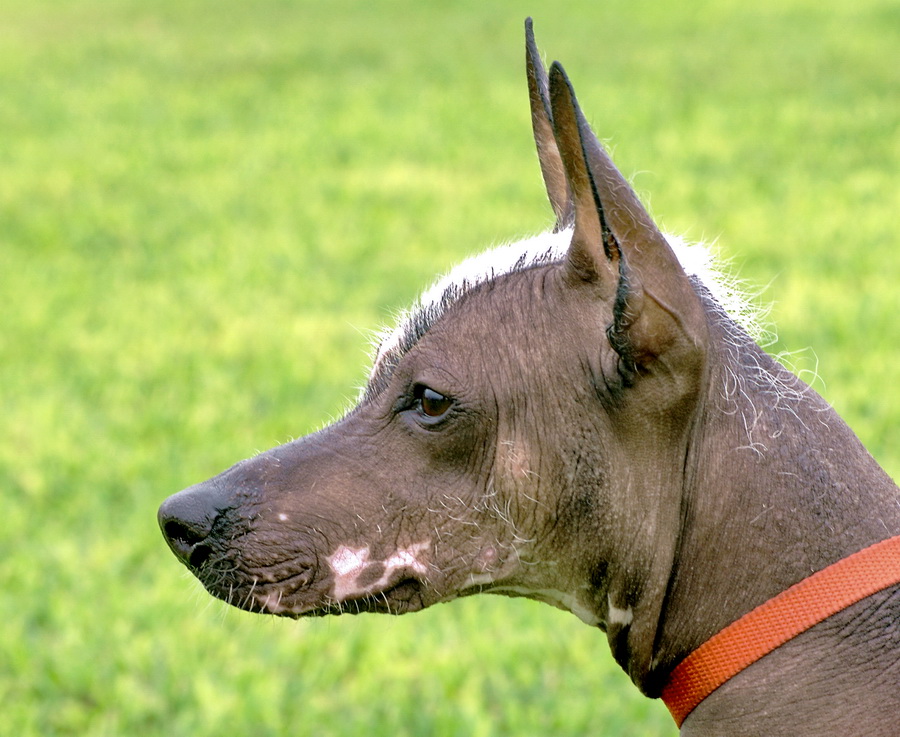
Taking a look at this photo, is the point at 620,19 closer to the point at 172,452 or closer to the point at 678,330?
the point at 172,452

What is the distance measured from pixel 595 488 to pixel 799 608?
0.44 meters

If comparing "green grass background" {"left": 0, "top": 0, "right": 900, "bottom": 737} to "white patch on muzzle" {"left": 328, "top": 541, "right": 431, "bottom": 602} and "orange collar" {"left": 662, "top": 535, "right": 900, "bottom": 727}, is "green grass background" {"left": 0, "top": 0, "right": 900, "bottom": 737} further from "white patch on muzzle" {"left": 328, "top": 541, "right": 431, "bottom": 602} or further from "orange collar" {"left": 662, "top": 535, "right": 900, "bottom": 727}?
"orange collar" {"left": 662, "top": 535, "right": 900, "bottom": 727}

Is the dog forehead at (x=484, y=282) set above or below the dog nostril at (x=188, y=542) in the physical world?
above

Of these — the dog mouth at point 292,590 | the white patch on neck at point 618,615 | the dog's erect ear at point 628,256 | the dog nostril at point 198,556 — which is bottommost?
the white patch on neck at point 618,615

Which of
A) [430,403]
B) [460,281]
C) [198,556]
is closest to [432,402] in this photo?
[430,403]

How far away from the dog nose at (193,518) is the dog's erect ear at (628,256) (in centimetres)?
90

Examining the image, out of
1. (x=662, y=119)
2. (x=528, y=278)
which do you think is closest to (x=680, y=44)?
(x=662, y=119)

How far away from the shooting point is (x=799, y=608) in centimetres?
223

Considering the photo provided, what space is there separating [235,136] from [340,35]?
24.6 ft

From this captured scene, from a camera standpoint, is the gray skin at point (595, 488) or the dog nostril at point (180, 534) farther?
the dog nostril at point (180, 534)

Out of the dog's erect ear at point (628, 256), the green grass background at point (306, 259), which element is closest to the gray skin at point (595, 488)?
the dog's erect ear at point (628, 256)

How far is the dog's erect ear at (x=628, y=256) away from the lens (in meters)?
2.18

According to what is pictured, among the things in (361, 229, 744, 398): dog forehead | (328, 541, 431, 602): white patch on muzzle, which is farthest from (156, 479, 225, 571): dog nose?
(361, 229, 744, 398): dog forehead

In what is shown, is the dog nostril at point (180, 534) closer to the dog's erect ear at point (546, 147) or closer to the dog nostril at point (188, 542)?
the dog nostril at point (188, 542)
